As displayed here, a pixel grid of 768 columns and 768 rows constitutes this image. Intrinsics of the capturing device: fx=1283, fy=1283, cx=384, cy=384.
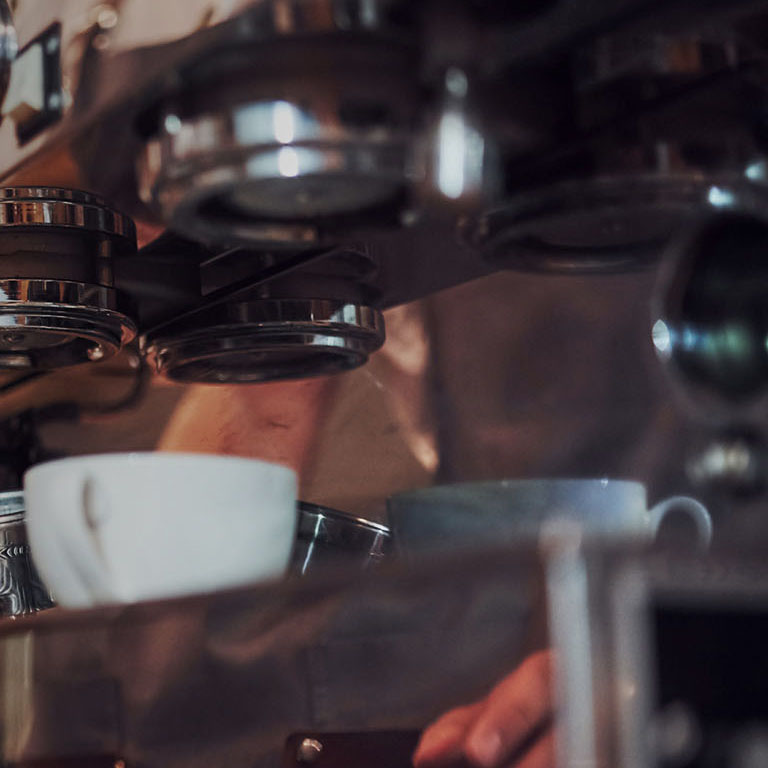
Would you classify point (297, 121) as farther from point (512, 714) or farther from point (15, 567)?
point (15, 567)

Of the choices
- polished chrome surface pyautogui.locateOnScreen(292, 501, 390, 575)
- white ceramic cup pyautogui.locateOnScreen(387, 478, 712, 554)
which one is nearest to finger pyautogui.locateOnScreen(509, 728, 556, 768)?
white ceramic cup pyautogui.locateOnScreen(387, 478, 712, 554)

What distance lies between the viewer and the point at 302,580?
0.36 metres

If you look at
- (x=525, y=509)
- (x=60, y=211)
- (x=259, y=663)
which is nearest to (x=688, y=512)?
(x=525, y=509)

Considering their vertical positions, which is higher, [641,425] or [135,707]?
[641,425]

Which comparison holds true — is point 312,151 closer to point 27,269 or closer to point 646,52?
point 646,52

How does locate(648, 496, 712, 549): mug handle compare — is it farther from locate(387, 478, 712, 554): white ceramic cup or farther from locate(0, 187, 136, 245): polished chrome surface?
locate(0, 187, 136, 245): polished chrome surface

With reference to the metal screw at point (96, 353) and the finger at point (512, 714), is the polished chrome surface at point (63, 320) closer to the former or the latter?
the metal screw at point (96, 353)

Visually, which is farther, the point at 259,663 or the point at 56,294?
the point at 56,294

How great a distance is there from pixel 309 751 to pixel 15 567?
0.26 m

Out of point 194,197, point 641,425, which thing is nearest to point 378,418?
point 641,425

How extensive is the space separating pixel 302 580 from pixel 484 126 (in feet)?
0.48

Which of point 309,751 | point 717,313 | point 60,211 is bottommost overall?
point 309,751

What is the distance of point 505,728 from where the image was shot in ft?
1.13

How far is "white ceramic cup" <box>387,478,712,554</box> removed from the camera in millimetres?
453
